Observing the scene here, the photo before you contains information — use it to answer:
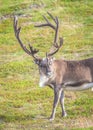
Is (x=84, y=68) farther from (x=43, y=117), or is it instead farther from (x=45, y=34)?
(x=45, y=34)

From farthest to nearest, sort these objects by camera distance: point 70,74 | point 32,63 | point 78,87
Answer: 1. point 32,63
2. point 70,74
3. point 78,87

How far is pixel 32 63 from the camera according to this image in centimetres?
2978

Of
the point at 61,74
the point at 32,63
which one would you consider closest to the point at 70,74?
the point at 61,74

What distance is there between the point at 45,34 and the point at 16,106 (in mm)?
18947

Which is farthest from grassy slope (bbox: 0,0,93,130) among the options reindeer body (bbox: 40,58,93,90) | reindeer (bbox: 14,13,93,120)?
reindeer body (bbox: 40,58,93,90)

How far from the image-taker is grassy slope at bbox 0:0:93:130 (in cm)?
1942

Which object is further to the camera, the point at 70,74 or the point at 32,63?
the point at 32,63

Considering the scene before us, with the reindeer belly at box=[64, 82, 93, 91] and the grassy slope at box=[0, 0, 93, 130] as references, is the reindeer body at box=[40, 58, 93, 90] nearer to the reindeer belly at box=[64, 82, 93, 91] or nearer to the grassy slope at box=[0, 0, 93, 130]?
the reindeer belly at box=[64, 82, 93, 91]

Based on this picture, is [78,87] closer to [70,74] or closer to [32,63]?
[70,74]

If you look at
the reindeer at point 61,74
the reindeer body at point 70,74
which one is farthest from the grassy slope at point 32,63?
the reindeer body at point 70,74

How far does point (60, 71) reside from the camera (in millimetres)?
19312

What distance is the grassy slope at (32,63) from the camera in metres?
19.4

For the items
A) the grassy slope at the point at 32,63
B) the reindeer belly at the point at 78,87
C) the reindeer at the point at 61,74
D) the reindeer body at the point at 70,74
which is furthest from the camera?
the grassy slope at the point at 32,63

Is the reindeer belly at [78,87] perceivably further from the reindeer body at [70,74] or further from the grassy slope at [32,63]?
the grassy slope at [32,63]
